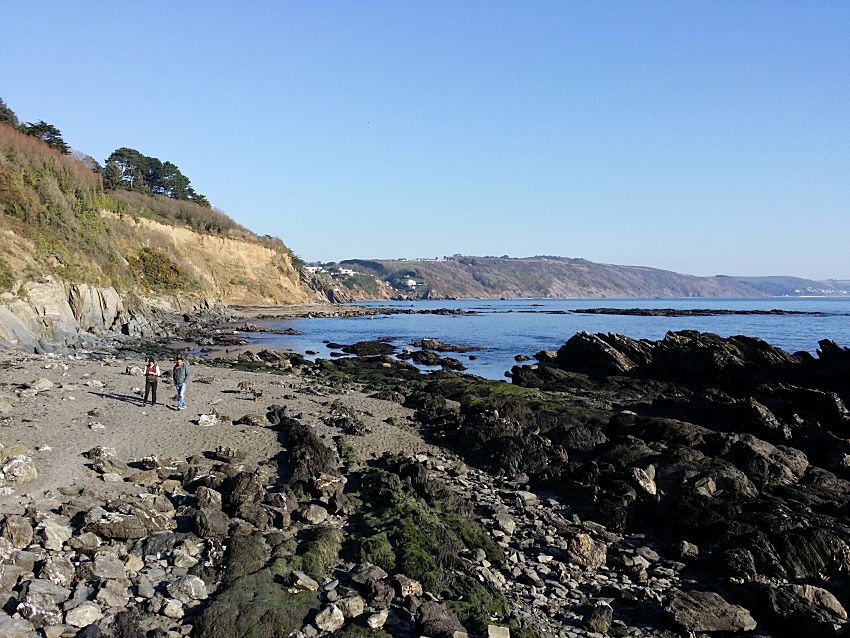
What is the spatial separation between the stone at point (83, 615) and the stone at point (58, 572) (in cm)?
63

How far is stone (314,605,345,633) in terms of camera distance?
7.04 meters

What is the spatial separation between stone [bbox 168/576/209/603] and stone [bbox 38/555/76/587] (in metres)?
1.26

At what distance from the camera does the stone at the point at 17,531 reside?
25.6ft

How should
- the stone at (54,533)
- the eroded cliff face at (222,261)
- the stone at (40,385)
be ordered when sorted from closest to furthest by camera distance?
the stone at (54,533)
the stone at (40,385)
the eroded cliff face at (222,261)

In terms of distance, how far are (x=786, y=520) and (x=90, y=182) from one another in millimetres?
60043

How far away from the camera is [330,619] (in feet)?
23.4

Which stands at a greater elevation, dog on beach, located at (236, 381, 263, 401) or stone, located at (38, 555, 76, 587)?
stone, located at (38, 555, 76, 587)

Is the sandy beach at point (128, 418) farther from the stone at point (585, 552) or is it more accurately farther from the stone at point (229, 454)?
the stone at point (585, 552)

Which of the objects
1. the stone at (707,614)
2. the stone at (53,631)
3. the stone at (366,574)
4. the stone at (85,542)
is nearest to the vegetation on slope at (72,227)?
the stone at (85,542)

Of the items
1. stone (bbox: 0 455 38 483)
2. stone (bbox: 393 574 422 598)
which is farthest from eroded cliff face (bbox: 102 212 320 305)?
stone (bbox: 393 574 422 598)

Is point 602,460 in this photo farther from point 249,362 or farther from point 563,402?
point 249,362

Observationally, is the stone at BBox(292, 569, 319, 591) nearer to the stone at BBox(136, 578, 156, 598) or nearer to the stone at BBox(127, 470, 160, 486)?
the stone at BBox(136, 578, 156, 598)

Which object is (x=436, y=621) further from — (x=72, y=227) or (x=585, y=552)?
(x=72, y=227)

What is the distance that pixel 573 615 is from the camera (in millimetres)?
7969
